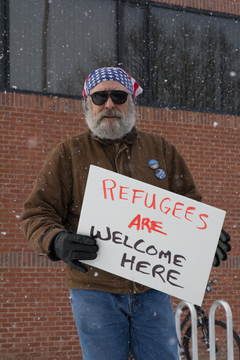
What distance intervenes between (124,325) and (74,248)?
1.80ft

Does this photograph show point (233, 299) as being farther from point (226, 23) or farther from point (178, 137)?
point (226, 23)

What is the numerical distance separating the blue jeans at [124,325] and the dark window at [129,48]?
512 cm

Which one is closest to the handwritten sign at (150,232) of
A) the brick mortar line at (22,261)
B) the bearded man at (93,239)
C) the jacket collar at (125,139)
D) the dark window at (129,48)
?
the bearded man at (93,239)

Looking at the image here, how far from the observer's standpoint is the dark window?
6758 millimetres

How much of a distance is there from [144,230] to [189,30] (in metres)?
6.40

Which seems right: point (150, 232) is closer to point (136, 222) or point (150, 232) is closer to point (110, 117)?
point (136, 222)

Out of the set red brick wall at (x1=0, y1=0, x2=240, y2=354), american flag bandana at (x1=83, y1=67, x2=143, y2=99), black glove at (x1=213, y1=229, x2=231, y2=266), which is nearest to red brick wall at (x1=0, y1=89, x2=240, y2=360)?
red brick wall at (x1=0, y1=0, x2=240, y2=354)

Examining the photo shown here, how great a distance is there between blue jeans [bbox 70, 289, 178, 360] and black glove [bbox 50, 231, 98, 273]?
Result: 0.89 feet

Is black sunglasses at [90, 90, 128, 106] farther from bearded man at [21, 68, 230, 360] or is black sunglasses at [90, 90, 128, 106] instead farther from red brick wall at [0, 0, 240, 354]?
red brick wall at [0, 0, 240, 354]

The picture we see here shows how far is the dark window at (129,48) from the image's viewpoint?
6.76 meters

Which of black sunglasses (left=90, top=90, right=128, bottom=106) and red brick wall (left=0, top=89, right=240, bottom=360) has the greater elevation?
black sunglasses (left=90, top=90, right=128, bottom=106)

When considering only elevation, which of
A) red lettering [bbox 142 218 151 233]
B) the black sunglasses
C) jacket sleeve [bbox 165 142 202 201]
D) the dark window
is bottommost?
red lettering [bbox 142 218 151 233]

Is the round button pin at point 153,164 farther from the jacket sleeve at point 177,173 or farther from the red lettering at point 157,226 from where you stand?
the red lettering at point 157,226

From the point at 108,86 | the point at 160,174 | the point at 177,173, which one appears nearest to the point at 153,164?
the point at 160,174
